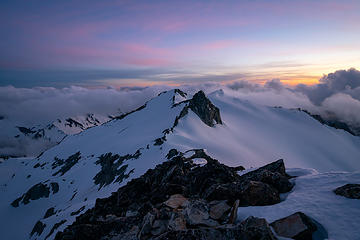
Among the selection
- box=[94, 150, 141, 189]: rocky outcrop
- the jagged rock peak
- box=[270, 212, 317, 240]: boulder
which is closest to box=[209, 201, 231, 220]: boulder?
box=[270, 212, 317, 240]: boulder

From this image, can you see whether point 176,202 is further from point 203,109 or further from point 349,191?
point 203,109

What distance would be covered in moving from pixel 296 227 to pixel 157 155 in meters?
40.7

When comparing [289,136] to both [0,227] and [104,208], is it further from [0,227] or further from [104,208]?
[0,227]

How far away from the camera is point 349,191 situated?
9133 millimetres

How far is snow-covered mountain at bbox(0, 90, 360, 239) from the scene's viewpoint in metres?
44.2

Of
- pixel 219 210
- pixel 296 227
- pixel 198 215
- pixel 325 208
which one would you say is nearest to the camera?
pixel 296 227

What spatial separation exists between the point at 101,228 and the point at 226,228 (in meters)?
7.72

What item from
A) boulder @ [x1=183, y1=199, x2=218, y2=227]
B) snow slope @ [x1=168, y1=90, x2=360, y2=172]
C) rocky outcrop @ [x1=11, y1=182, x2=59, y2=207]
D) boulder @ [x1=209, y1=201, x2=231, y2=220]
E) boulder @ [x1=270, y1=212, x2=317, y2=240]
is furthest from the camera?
rocky outcrop @ [x1=11, y1=182, x2=59, y2=207]

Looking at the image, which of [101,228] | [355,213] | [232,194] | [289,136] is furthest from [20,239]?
[289,136]

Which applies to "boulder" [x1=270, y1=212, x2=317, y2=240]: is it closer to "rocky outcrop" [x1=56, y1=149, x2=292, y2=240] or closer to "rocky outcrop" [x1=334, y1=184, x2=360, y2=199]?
"rocky outcrop" [x1=56, y1=149, x2=292, y2=240]

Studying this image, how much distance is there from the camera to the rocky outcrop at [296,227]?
733cm

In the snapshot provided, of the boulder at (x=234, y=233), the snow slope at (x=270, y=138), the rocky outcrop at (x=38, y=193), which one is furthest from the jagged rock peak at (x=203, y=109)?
the boulder at (x=234, y=233)

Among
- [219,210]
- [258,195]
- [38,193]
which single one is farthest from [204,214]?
[38,193]

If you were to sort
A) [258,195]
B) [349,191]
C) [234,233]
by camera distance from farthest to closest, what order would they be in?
[258,195] < [349,191] < [234,233]
